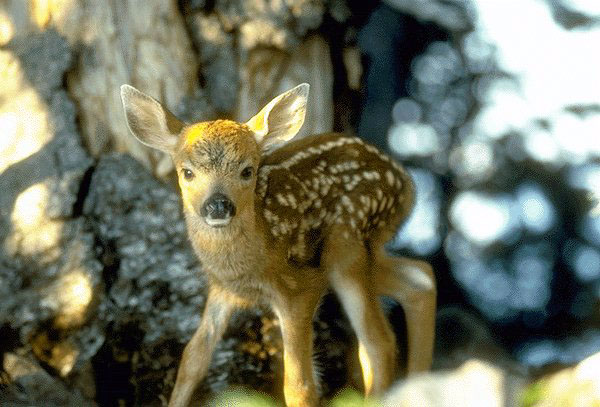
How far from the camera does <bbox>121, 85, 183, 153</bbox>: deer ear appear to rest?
13.3 feet

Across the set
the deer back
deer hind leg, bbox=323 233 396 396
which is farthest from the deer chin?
deer hind leg, bbox=323 233 396 396

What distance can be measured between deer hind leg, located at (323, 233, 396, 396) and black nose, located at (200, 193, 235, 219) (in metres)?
0.81

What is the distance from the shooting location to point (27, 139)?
5098mm

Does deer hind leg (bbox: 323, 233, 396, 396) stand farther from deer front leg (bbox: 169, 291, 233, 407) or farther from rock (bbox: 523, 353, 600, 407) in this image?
rock (bbox: 523, 353, 600, 407)

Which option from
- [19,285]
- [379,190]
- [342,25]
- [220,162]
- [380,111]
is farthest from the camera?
[380,111]

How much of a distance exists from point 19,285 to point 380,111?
84.3 inches

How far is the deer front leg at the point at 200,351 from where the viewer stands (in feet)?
14.2

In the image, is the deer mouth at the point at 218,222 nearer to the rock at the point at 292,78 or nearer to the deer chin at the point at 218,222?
the deer chin at the point at 218,222

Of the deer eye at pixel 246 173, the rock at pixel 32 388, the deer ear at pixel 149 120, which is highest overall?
the deer ear at pixel 149 120

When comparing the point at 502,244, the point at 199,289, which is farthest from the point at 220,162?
the point at 502,244

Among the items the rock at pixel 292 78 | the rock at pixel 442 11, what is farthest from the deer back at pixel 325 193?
the rock at pixel 442 11

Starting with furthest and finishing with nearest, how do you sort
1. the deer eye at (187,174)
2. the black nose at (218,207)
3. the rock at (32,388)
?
the rock at (32,388) < the deer eye at (187,174) < the black nose at (218,207)

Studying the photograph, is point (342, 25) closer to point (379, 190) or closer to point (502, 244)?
point (379, 190)

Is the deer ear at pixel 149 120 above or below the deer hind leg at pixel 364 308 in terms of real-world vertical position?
above
